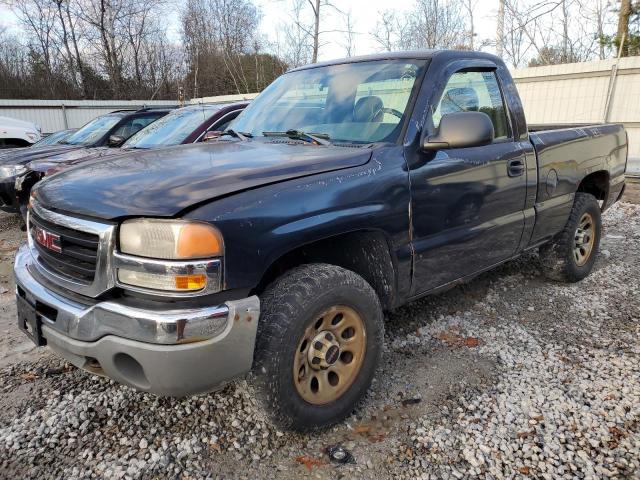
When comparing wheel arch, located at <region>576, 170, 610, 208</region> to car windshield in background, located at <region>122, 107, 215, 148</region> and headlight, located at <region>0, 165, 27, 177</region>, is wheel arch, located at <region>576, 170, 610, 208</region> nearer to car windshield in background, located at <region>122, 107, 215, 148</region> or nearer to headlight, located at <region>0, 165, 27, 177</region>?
car windshield in background, located at <region>122, 107, 215, 148</region>

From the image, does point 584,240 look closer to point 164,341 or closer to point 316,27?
point 164,341

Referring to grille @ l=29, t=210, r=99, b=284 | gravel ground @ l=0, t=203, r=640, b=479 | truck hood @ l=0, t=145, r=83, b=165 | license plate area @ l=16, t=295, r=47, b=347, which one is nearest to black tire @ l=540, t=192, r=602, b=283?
gravel ground @ l=0, t=203, r=640, b=479

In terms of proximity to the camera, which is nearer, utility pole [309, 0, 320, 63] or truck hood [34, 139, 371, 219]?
truck hood [34, 139, 371, 219]

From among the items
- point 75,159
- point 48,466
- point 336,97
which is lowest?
point 48,466

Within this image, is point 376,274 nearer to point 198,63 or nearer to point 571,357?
point 571,357

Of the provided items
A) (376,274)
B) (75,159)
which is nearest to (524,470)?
(376,274)

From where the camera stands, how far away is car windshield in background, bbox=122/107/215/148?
5730mm

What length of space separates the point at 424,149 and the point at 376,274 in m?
0.76

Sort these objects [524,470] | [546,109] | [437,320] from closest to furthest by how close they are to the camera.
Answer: [524,470]
[437,320]
[546,109]

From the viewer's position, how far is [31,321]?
2301 millimetres

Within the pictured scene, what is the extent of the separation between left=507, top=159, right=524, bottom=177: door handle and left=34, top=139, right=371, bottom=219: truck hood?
4.22 ft

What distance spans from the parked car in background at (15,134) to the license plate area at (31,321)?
1069cm

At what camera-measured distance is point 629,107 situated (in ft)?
35.8

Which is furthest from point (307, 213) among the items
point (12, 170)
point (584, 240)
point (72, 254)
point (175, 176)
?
point (12, 170)
